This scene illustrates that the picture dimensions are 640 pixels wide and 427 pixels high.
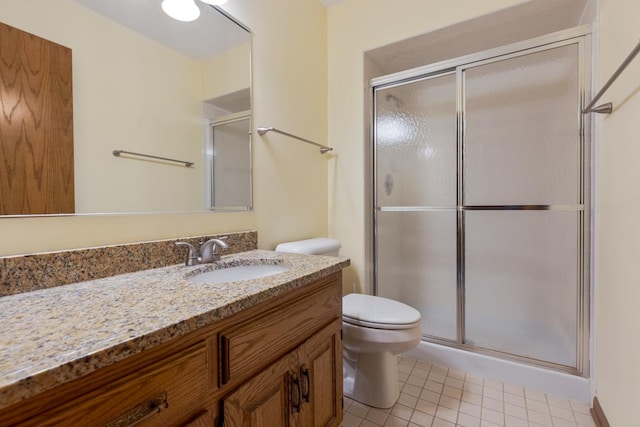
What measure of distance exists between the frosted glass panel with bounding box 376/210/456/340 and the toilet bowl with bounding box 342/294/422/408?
59cm

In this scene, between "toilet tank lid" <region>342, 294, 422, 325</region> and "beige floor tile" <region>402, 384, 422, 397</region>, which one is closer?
"toilet tank lid" <region>342, 294, 422, 325</region>

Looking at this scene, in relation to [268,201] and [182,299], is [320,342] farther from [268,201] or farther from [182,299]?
[268,201]

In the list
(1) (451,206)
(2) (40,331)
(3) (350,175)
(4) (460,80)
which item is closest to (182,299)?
(2) (40,331)

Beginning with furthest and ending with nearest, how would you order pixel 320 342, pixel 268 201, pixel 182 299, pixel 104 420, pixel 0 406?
1. pixel 268 201
2. pixel 320 342
3. pixel 182 299
4. pixel 104 420
5. pixel 0 406

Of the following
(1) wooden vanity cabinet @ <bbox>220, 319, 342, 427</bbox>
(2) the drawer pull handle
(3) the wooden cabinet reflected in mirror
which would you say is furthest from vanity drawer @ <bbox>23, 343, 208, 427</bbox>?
(3) the wooden cabinet reflected in mirror

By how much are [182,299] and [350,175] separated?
1525 mm

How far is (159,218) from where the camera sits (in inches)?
42.6

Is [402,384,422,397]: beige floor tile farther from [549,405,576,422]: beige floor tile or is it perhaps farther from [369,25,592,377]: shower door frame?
[549,405,576,422]: beige floor tile

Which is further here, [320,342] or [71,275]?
[320,342]

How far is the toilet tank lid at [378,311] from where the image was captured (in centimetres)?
135

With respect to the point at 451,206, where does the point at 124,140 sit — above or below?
above

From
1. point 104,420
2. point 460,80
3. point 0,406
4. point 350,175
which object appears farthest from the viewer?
point 350,175

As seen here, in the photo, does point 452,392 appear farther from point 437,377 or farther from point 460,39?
point 460,39

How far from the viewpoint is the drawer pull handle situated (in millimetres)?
462
